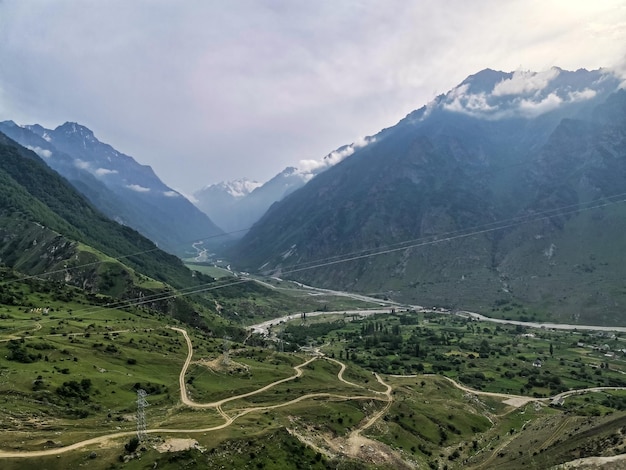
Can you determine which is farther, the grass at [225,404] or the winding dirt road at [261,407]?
the grass at [225,404]

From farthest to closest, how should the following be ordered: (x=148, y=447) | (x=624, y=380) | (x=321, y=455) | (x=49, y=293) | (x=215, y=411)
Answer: (x=624, y=380)
(x=49, y=293)
(x=215, y=411)
(x=321, y=455)
(x=148, y=447)

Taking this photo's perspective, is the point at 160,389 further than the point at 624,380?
No

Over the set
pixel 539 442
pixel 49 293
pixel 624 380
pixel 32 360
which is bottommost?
pixel 624 380

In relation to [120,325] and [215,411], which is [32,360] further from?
[120,325]

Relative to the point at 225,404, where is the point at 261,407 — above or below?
below

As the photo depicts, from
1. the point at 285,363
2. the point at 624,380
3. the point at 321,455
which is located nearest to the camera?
the point at 321,455

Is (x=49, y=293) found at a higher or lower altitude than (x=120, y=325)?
higher

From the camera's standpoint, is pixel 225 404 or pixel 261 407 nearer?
pixel 225 404

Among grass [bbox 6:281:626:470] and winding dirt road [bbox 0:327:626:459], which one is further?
grass [bbox 6:281:626:470]

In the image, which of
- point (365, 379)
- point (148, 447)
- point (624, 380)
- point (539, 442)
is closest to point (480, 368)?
point (624, 380)

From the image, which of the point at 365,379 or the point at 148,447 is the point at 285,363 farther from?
the point at 148,447

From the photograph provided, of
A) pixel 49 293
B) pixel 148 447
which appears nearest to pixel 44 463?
pixel 148 447
